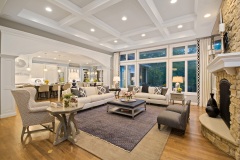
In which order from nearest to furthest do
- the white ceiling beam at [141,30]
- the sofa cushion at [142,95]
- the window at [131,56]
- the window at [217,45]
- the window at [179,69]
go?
the window at [217,45]
the white ceiling beam at [141,30]
the sofa cushion at [142,95]
the window at [179,69]
the window at [131,56]

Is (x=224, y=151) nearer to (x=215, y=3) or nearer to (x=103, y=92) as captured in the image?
(x=215, y=3)

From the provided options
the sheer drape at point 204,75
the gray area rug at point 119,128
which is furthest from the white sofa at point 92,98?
the sheer drape at point 204,75

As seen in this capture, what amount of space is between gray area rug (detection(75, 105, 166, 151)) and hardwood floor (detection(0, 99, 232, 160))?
56 cm

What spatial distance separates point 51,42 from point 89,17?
210 cm

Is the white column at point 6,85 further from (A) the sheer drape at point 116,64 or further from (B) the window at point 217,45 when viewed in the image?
(B) the window at point 217,45

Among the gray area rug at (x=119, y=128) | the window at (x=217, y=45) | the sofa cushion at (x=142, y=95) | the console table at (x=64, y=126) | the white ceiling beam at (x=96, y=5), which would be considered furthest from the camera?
the sofa cushion at (x=142, y=95)

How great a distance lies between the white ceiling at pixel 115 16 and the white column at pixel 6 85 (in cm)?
138

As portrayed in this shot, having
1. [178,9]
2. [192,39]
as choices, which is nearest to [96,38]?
[178,9]

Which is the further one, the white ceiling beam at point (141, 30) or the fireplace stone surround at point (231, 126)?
the white ceiling beam at point (141, 30)

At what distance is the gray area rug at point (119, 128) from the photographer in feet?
7.80

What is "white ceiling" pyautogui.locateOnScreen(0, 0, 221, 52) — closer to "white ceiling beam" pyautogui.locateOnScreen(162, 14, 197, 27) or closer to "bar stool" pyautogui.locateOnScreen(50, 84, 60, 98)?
"white ceiling beam" pyautogui.locateOnScreen(162, 14, 197, 27)

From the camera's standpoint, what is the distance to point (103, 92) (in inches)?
224

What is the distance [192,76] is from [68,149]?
603 cm

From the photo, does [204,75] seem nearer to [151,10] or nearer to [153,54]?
[153,54]
